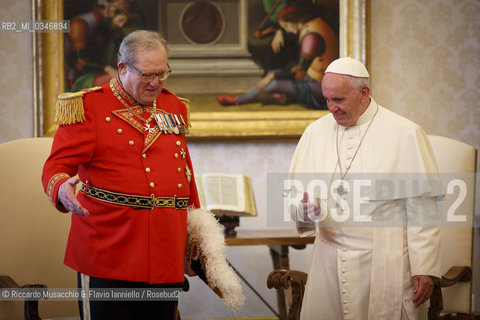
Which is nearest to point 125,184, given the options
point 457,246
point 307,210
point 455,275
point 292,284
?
point 307,210

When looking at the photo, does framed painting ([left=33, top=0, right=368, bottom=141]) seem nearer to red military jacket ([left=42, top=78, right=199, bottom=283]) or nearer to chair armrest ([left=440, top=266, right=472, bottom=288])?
chair armrest ([left=440, top=266, right=472, bottom=288])

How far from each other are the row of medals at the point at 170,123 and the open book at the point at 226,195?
1.32 meters

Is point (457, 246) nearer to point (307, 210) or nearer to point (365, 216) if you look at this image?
point (365, 216)

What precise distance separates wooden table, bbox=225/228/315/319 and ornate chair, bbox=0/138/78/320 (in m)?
0.99

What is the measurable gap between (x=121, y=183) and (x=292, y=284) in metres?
1.09

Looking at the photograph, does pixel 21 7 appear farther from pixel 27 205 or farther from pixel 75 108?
pixel 75 108

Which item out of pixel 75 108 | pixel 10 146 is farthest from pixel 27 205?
pixel 75 108

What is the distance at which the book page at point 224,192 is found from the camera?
3.78m

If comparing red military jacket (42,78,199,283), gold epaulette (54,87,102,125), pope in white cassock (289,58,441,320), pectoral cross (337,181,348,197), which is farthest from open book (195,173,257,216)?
gold epaulette (54,87,102,125)

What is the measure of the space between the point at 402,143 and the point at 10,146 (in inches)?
81.1

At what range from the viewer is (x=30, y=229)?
3.18m

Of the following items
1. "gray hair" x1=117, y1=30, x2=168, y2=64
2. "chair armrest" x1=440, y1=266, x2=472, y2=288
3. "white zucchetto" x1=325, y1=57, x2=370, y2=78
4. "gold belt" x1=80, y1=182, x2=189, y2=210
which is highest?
"gray hair" x1=117, y1=30, x2=168, y2=64

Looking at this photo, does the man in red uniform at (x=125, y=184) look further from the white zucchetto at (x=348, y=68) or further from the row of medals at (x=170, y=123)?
the white zucchetto at (x=348, y=68)

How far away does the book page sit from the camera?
378 cm
